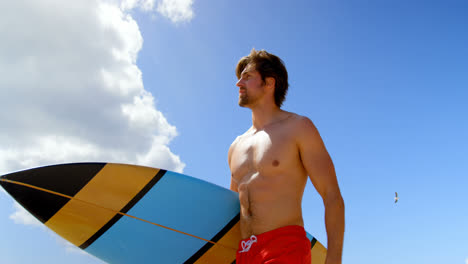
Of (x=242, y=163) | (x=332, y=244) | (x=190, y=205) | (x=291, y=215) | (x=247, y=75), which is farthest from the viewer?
(x=190, y=205)

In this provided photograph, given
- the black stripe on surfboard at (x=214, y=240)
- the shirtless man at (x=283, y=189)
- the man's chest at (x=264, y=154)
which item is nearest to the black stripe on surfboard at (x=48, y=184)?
the black stripe on surfboard at (x=214, y=240)

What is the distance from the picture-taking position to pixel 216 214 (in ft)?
9.34

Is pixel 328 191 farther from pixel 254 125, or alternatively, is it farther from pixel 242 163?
pixel 254 125

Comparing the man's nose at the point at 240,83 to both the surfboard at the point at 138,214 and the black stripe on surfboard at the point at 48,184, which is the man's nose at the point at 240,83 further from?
the black stripe on surfboard at the point at 48,184

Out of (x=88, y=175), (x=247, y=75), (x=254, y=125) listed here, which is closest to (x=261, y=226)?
(x=254, y=125)

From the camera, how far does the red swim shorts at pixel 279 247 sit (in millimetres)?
2008

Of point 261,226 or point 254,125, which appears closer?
point 261,226

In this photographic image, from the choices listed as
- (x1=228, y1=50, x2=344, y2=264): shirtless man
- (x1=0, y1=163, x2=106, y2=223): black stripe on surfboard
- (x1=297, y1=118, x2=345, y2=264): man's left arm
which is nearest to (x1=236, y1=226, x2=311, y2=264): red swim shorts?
(x1=228, y1=50, x2=344, y2=264): shirtless man

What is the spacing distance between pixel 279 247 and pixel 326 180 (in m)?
0.51

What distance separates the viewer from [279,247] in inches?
79.5

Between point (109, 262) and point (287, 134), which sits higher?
point (287, 134)

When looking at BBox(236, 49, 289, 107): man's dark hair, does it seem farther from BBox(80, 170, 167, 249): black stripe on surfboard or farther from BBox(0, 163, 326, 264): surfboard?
BBox(80, 170, 167, 249): black stripe on surfboard

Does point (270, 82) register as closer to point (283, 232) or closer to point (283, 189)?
point (283, 189)

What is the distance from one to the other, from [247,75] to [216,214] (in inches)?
46.8
